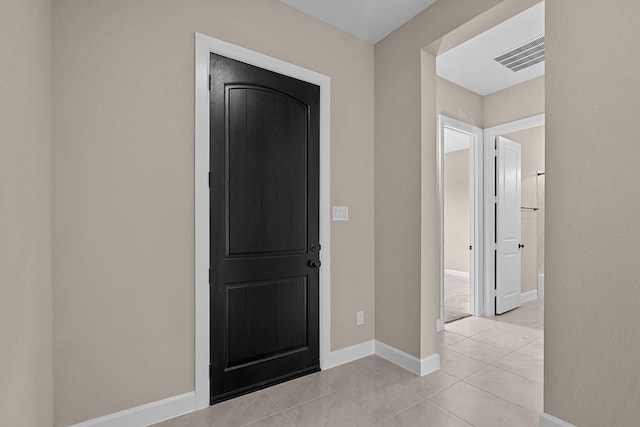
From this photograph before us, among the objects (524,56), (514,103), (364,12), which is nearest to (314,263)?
(364,12)

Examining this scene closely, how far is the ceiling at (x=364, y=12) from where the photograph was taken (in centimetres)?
234

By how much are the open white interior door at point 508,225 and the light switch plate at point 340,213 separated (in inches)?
95.1

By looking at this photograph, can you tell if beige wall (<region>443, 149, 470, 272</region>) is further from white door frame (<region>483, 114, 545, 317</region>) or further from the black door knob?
the black door knob

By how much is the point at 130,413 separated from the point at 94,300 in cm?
69

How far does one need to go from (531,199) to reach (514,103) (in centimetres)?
186

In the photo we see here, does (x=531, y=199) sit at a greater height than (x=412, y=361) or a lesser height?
greater

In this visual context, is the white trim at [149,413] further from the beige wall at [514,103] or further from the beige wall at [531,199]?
the beige wall at [531,199]

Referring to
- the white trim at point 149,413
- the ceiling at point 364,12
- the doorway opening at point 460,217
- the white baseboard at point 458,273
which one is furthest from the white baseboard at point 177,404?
the white baseboard at point 458,273

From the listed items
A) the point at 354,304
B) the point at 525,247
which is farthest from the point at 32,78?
the point at 525,247

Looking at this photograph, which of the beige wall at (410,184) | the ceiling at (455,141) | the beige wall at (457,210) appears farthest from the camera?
the beige wall at (457,210)

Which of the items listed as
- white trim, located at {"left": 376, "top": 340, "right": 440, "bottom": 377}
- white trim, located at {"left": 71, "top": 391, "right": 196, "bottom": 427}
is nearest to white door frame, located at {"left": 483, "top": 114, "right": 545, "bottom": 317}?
white trim, located at {"left": 376, "top": 340, "right": 440, "bottom": 377}

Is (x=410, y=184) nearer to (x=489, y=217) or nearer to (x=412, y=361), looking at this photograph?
(x=412, y=361)

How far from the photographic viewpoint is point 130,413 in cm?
174

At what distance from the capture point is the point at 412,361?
246cm
